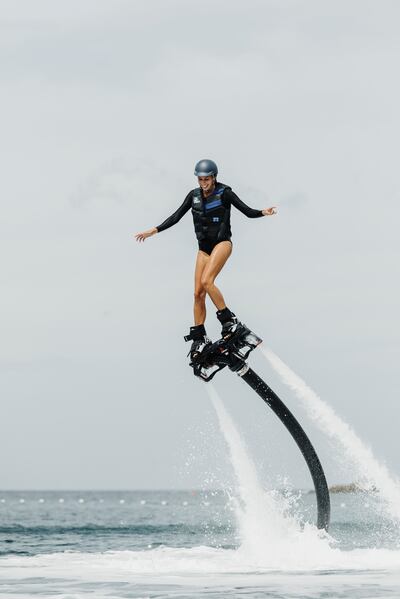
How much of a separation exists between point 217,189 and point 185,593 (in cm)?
764

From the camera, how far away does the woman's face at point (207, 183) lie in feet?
68.4

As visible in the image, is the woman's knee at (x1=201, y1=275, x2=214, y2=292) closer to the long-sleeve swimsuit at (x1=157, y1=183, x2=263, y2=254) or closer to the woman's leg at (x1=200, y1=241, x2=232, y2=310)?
the woman's leg at (x1=200, y1=241, x2=232, y2=310)

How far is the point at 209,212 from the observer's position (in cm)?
2103

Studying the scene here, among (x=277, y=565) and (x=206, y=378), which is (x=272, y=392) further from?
(x=277, y=565)

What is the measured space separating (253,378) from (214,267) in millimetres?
2771

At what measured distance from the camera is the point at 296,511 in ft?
83.5

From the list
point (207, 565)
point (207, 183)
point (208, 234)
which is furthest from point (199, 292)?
point (207, 565)

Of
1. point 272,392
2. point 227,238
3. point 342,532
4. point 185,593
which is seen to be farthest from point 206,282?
point 342,532

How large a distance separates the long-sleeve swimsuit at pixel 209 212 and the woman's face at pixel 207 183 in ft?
0.43

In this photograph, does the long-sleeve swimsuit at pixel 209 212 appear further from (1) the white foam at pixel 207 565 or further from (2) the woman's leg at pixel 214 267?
(1) the white foam at pixel 207 565

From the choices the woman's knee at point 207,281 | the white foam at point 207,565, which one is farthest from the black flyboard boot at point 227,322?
the white foam at point 207,565

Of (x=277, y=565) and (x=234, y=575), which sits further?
(x=277, y=565)

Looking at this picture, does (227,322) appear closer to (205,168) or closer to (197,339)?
(197,339)

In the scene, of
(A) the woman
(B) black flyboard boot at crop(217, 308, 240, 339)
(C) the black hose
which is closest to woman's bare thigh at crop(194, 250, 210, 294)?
(A) the woman
